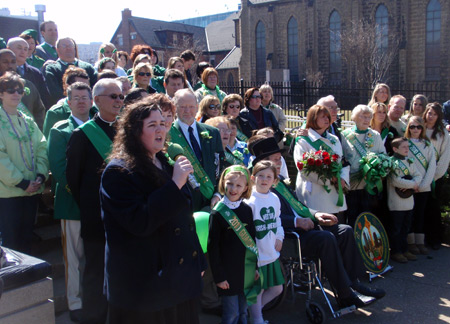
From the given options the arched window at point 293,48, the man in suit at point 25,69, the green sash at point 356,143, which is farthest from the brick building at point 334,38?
the man in suit at point 25,69

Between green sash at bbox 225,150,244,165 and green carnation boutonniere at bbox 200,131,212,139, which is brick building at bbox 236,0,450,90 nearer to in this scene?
green sash at bbox 225,150,244,165

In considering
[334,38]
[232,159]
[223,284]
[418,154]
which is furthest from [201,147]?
[334,38]

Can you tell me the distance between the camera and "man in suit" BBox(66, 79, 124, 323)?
362 centimetres

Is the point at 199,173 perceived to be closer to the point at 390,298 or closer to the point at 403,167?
the point at 390,298

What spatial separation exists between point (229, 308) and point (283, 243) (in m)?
0.99

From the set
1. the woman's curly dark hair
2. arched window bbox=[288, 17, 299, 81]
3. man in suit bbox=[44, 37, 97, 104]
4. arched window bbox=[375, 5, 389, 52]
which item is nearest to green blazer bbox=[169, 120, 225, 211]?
the woman's curly dark hair

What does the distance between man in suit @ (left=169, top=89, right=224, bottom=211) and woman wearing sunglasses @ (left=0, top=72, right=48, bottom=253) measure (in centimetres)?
140

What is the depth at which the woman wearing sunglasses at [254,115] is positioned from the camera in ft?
23.2

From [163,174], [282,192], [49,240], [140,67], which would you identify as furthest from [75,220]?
[140,67]

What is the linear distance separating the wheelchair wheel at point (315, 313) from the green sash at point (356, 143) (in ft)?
8.47

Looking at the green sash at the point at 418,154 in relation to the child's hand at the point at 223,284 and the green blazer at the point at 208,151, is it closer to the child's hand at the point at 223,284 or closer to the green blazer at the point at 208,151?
the green blazer at the point at 208,151

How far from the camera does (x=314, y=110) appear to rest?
18.5ft

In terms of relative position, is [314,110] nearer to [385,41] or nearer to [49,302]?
[49,302]

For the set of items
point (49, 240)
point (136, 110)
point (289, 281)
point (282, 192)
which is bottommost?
point (289, 281)
